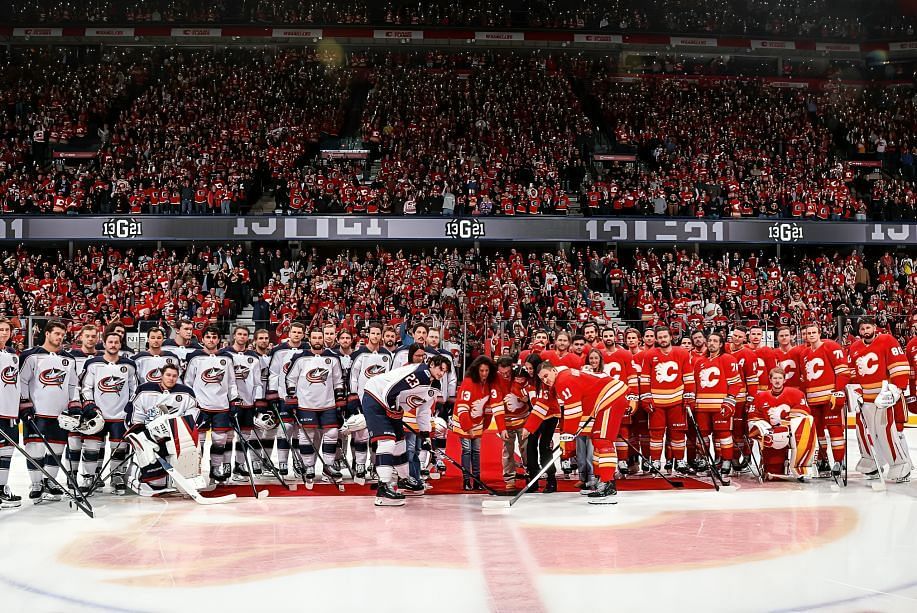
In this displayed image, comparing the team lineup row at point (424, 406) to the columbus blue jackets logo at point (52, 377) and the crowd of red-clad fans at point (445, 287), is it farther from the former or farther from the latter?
the crowd of red-clad fans at point (445, 287)

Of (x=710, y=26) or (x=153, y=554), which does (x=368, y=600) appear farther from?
(x=710, y=26)

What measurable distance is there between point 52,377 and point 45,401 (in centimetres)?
25

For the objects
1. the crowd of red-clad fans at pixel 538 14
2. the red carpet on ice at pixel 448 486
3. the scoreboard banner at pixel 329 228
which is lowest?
the red carpet on ice at pixel 448 486

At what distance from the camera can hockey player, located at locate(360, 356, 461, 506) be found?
7797mm

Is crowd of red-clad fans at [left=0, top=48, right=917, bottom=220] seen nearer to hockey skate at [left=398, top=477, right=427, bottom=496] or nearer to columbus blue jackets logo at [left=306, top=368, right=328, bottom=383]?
columbus blue jackets logo at [left=306, top=368, right=328, bottom=383]

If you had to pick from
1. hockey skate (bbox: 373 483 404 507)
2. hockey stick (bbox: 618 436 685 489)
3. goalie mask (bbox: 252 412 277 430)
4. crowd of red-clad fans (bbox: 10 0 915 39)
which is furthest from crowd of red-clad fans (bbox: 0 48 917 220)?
hockey skate (bbox: 373 483 404 507)

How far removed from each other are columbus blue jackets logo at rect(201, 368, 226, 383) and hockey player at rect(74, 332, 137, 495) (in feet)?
2.35

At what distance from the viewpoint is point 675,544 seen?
20.7 ft

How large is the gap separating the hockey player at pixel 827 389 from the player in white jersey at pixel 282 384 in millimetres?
5751

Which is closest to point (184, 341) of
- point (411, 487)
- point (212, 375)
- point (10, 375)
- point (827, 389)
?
point (212, 375)

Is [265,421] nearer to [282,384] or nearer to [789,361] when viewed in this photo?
[282,384]

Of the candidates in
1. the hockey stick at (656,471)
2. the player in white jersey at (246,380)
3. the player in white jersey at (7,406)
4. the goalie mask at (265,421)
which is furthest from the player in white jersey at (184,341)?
the hockey stick at (656,471)

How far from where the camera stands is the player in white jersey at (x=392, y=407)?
780 centimetres

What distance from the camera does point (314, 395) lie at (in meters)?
9.03
